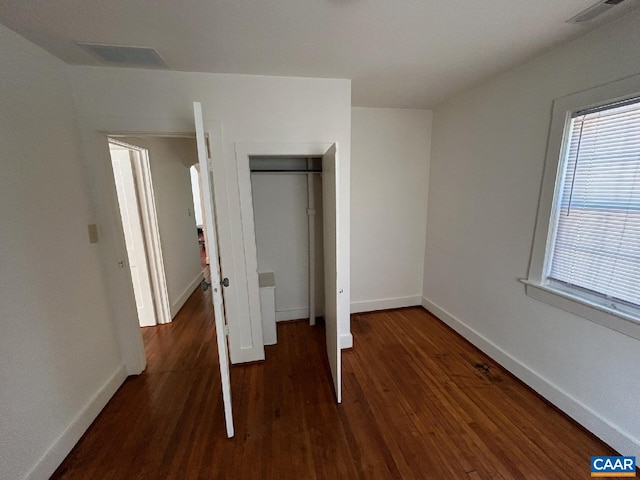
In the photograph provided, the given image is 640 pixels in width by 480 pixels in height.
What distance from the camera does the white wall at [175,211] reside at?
3.06 meters

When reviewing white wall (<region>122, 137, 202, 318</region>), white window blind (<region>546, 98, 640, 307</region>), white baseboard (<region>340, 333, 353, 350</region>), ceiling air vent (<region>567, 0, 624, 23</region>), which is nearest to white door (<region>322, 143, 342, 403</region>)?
white baseboard (<region>340, 333, 353, 350</region>)

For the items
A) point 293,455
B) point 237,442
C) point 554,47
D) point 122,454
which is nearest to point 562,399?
point 293,455

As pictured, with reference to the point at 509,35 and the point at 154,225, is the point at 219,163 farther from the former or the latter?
the point at 509,35

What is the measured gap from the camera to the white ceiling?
48.9 inches

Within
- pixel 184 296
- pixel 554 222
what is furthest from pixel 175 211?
pixel 554 222

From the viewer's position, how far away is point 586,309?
5.36 feet

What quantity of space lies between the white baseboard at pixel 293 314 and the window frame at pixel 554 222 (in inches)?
82.5

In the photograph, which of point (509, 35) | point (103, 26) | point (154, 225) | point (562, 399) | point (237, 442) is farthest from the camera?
point (154, 225)

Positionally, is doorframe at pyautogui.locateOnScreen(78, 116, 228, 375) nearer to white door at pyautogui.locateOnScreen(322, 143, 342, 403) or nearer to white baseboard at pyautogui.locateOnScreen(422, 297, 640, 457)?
white door at pyautogui.locateOnScreen(322, 143, 342, 403)

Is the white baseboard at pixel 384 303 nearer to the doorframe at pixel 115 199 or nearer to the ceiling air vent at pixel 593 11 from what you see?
the doorframe at pixel 115 199

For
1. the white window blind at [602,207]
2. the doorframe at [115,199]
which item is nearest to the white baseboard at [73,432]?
the doorframe at [115,199]

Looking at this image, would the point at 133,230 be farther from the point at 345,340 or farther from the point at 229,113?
the point at 345,340

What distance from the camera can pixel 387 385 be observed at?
6.89ft

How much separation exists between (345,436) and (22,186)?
241 cm
